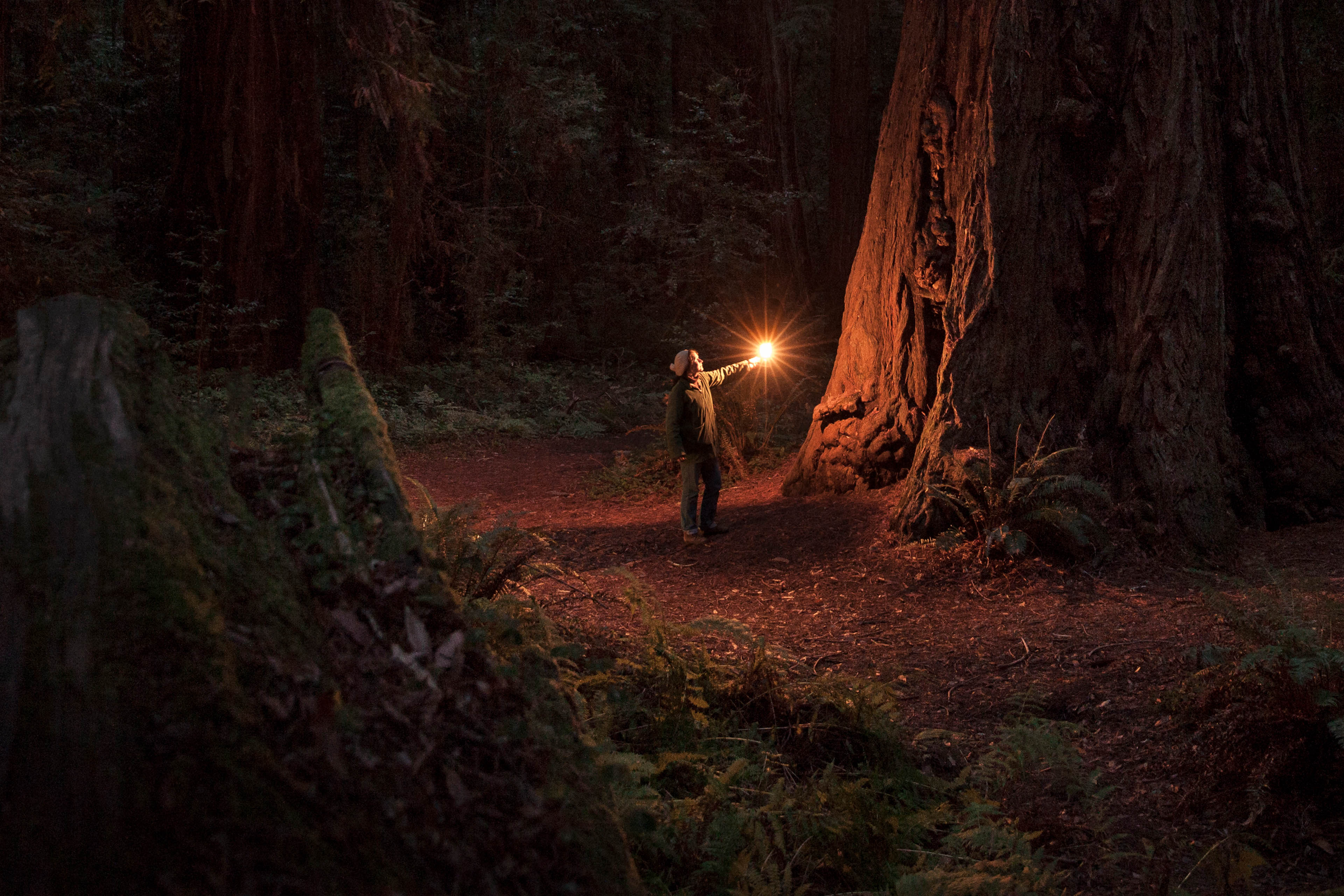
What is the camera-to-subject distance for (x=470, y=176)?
18.8m

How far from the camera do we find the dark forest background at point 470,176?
47.5 feet

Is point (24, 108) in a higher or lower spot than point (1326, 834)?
higher

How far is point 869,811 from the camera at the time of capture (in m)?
3.58

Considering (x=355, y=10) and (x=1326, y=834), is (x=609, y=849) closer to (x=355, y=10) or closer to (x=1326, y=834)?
(x=1326, y=834)

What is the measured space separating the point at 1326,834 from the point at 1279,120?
6.58 m

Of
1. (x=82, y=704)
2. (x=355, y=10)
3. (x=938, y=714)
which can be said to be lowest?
(x=938, y=714)

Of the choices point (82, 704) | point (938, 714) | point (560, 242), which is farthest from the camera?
point (560, 242)

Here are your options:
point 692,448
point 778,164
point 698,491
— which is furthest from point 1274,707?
point 778,164

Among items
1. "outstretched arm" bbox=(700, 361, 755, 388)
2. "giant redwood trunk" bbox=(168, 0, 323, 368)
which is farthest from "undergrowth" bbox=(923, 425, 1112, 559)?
"giant redwood trunk" bbox=(168, 0, 323, 368)

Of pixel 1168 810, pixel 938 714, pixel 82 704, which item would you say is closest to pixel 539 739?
pixel 82 704

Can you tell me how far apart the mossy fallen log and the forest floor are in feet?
7.42

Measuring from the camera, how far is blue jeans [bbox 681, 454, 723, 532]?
858 centimetres

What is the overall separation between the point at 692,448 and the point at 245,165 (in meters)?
10.4

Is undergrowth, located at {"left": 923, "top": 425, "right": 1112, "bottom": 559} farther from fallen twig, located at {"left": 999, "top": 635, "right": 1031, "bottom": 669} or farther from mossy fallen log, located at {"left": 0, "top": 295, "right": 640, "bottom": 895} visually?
mossy fallen log, located at {"left": 0, "top": 295, "right": 640, "bottom": 895}
